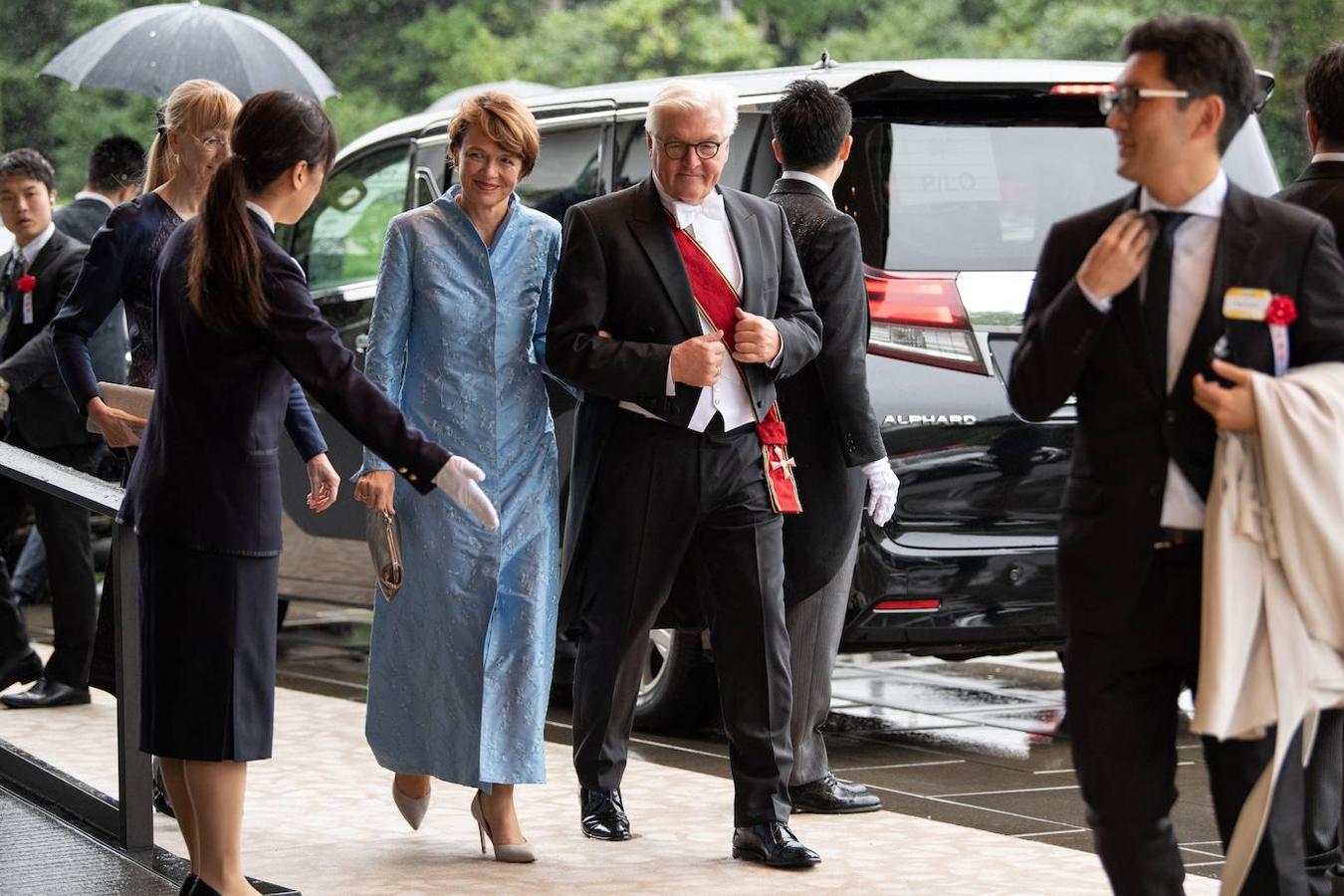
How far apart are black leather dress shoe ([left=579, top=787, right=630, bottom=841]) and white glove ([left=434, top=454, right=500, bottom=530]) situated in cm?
157

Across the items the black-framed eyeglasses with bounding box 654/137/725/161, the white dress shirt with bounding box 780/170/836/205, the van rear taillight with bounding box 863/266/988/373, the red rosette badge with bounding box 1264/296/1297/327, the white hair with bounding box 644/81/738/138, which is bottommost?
the van rear taillight with bounding box 863/266/988/373

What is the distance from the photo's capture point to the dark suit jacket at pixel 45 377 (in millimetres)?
7672

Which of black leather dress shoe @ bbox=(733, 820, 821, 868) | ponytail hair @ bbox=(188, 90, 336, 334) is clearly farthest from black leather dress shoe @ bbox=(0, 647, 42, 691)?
ponytail hair @ bbox=(188, 90, 336, 334)

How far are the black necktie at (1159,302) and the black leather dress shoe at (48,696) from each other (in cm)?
507

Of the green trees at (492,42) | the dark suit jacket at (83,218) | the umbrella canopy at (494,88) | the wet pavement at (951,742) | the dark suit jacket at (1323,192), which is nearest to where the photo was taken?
the dark suit jacket at (1323,192)

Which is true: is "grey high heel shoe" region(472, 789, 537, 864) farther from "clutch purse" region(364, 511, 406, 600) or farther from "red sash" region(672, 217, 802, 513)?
"red sash" region(672, 217, 802, 513)

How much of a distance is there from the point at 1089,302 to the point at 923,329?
8.82 feet

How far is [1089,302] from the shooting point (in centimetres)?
357

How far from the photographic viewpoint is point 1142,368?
361 cm

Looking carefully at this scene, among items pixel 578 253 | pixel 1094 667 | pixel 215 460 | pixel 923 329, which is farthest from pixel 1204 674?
pixel 923 329

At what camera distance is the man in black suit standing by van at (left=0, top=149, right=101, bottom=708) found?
24.8 ft

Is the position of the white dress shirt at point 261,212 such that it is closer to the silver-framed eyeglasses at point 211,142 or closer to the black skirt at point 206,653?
the black skirt at point 206,653

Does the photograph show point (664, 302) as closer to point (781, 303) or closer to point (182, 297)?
point (781, 303)

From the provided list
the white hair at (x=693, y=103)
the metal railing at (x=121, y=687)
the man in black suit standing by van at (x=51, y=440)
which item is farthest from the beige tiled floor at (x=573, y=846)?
the white hair at (x=693, y=103)
